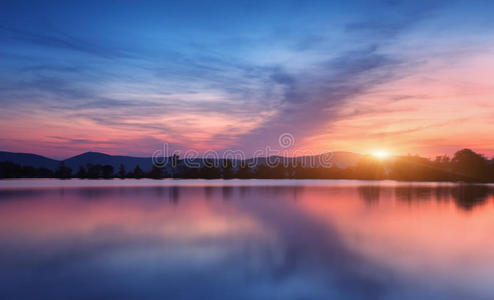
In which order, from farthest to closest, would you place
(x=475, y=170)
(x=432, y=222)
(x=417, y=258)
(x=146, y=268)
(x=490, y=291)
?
(x=475, y=170), (x=432, y=222), (x=417, y=258), (x=146, y=268), (x=490, y=291)

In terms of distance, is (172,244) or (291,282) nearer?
(291,282)

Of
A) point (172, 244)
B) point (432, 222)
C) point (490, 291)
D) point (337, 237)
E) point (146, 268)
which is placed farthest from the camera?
point (432, 222)

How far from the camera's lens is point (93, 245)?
1120 centimetres

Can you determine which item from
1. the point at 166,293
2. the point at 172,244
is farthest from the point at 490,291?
the point at 172,244

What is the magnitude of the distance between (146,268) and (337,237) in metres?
7.69

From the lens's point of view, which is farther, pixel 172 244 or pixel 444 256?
pixel 172 244

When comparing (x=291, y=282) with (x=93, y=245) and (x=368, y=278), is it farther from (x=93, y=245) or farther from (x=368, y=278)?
(x=93, y=245)

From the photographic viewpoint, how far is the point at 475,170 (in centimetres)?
8238

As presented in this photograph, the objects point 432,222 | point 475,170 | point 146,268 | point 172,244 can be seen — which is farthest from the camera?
point 475,170

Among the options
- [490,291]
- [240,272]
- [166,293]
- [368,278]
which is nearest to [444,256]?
[490,291]

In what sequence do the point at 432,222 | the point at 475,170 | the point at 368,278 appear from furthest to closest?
the point at 475,170 → the point at 432,222 → the point at 368,278

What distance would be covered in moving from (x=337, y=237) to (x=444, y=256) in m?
3.74

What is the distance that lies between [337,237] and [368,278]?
16.1ft

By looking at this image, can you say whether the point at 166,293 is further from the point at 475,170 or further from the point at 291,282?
the point at 475,170
